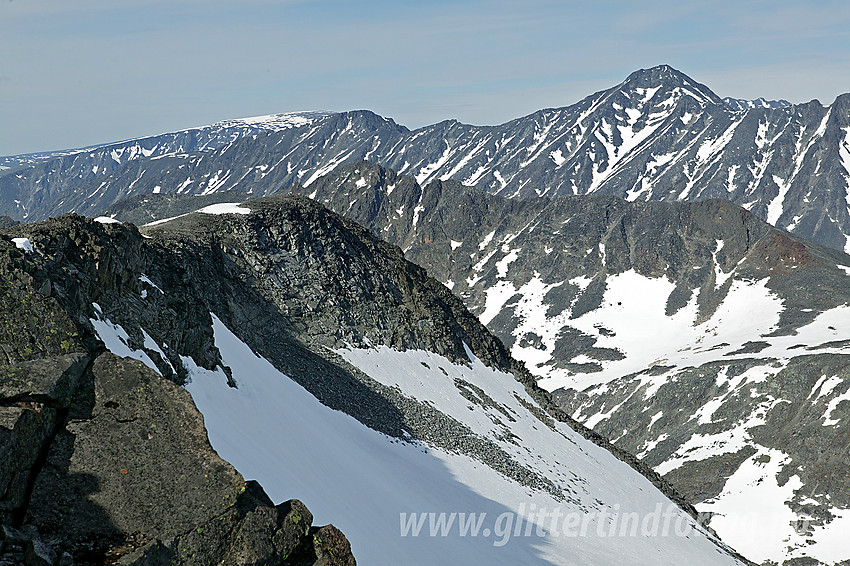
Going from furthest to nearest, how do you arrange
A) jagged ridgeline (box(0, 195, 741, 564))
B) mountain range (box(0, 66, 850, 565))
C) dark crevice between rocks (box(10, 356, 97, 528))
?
1. mountain range (box(0, 66, 850, 565))
2. jagged ridgeline (box(0, 195, 741, 564))
3. dark crevice between rocks (box(10, 356, 97, 528))

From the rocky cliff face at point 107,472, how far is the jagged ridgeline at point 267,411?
0.10 feet

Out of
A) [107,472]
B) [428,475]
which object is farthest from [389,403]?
[107,472]

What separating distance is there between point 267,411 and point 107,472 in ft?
56.1

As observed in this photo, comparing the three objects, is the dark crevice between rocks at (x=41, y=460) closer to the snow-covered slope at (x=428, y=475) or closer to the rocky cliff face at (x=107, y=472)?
the rocky cliff face at (x=107, y=472)

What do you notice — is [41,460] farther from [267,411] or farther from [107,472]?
[267,411]

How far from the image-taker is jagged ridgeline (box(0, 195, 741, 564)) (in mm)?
10773

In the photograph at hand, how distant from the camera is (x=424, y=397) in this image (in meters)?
49.2

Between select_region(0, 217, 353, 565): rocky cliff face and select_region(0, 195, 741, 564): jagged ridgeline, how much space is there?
0.10ft

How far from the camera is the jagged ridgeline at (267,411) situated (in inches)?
424

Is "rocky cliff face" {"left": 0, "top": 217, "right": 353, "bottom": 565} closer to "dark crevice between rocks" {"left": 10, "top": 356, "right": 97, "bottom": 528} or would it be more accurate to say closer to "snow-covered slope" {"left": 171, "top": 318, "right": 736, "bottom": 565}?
"dark crevice between rocks" {"left": 10, "top": 356, "right": 97, "bottom": 528}

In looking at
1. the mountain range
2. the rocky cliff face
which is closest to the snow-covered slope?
the mountain range

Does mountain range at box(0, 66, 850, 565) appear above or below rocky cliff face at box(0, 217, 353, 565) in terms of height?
above

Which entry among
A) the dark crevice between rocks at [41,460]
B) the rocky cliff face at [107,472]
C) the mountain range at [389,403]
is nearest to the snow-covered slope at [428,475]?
the mountain range at [389,403]

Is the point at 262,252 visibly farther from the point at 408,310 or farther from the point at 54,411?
the point at 54,411
